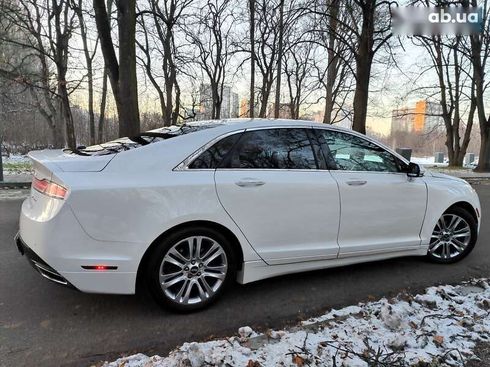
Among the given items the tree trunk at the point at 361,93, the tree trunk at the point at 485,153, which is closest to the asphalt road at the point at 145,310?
the tree trunk at the point at 361,93

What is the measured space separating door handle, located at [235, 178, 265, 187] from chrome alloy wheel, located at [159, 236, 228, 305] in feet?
1.73

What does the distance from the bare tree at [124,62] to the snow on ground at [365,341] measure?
884 centimetres

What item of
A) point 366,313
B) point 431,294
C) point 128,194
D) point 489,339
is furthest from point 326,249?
point 128,194

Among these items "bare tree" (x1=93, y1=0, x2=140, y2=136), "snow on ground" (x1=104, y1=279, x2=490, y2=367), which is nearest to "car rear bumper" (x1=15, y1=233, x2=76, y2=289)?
"snow on ground" (x1=104, y1=279, x2=490, y2=367)

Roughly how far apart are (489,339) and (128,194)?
280 cm

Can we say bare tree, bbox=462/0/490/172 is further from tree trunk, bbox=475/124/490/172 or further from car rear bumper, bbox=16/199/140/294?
car rear bumper, bbox=16/199/140/294

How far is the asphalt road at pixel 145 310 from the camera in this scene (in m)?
2.79

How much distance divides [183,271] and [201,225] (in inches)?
15.7

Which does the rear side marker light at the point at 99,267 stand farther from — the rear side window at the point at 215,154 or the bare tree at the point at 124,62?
the bare tree at the point at 124,62

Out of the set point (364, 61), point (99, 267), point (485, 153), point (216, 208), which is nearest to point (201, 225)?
point (216, 208)

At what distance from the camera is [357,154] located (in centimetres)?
404

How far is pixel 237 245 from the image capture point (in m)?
3.41

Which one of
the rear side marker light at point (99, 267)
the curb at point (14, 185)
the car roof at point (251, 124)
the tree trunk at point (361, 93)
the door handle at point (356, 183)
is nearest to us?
the rear side marker light at point (99, 267)

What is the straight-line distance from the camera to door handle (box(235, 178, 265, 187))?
332 centimetres
